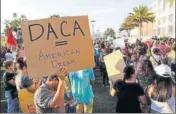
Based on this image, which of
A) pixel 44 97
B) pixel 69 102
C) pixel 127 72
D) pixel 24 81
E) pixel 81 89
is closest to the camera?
pixel 44 97

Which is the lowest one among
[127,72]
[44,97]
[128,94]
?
[128,94]

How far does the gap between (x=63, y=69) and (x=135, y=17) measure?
149ft

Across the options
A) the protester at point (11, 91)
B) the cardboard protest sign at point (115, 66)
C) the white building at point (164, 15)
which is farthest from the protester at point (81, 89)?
the white building at point (164, 15)

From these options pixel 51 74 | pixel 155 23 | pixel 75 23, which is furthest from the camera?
pixel 155 23

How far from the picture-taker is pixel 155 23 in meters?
53.3

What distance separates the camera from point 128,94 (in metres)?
4.41

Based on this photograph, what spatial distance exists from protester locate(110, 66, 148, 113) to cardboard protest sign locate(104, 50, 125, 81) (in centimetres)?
16

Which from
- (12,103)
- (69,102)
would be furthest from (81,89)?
(12,103)

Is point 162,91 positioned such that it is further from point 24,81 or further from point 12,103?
point 12,103

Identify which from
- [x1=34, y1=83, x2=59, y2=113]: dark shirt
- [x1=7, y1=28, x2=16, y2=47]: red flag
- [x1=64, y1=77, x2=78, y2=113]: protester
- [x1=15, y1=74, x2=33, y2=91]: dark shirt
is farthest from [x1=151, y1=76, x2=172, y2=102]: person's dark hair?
[x1=7, y1=28, x2=16, y2=47]: red flag

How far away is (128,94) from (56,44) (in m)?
0.97

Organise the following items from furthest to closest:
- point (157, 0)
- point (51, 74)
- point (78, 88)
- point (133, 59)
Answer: point (157, 0) → point (133, 59) → point (78, 88) → point (51, 74)

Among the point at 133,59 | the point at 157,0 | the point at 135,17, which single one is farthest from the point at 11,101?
the point at 135,17

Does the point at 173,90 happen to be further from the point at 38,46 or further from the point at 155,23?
the point at 155,23
